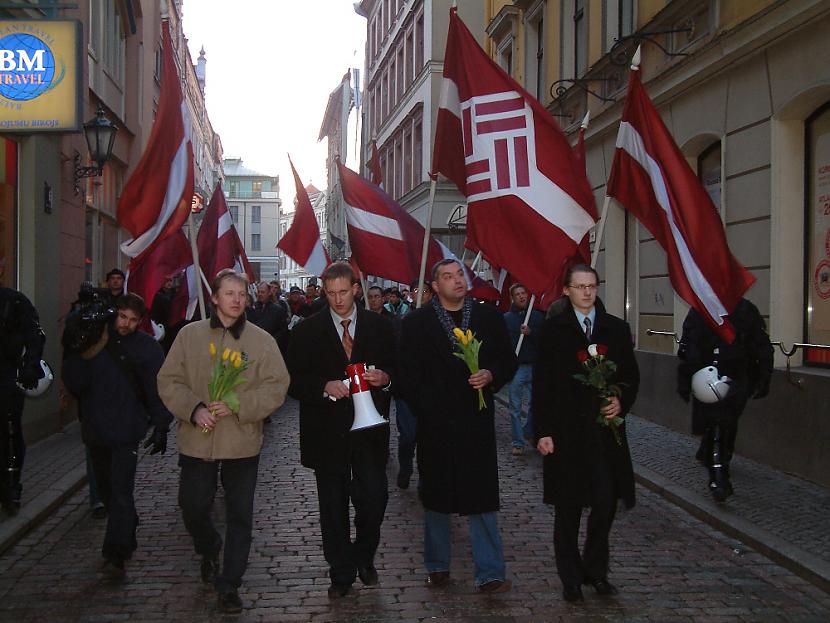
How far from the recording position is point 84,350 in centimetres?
582

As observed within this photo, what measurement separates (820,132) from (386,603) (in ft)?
21.7

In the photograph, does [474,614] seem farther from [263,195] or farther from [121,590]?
[263,195]

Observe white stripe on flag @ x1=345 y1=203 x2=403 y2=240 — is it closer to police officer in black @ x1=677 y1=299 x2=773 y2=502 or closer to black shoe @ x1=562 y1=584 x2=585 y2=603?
police officer in black @ x1=677 y1=299 x2=773 y2=502

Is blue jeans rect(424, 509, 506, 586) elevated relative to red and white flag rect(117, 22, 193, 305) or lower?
lower

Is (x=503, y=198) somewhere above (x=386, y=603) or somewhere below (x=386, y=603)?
above

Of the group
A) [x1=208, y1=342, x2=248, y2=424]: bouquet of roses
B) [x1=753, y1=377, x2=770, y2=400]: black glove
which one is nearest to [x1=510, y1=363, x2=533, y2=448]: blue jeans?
[x1=753, y1=377, x2=770, y2=400]: black glove

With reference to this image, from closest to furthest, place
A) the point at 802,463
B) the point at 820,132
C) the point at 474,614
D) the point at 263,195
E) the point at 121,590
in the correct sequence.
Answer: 1. the point at 474,614
2. the point at 121,590
3. the point at 802,463
4. the point at 820,132
5. the point at 263,195

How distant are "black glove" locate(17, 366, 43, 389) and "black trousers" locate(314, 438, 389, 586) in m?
2.57

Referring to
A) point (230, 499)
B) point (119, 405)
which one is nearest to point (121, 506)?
point (119, 405)

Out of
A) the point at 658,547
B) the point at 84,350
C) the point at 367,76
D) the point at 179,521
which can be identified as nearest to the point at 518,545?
the point at 658,547

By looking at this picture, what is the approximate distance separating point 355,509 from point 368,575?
0.43 m

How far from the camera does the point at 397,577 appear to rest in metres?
5.54

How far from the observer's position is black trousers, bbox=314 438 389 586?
515 centimetres

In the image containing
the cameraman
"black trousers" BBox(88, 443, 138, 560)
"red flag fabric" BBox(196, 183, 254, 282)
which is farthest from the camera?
"red flag fabric" BBox(196, 183, 254, 282)
